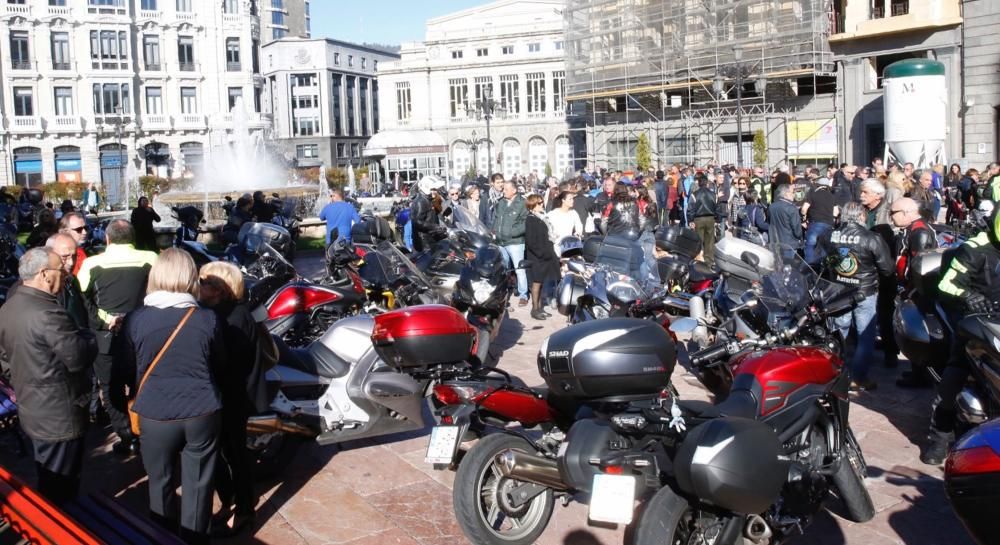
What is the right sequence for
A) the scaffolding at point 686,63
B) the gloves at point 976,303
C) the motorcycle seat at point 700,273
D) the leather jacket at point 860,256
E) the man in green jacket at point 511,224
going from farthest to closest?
the scaffolding at point 686,63
the man in green jacket at point 511,224
the motorcycle seat at point 700,273
the leather jacket at point 860,256
the gloves at point 976,303

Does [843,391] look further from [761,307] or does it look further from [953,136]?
[953,136]

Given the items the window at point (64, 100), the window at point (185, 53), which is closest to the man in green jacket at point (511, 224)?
the window at point (64, 100)

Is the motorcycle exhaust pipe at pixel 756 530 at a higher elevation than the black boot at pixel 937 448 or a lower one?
higher

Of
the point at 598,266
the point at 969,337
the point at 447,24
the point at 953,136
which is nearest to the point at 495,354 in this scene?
the point at 598,266

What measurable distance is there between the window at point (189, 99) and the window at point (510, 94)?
21.2 metres

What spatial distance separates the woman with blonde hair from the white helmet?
339 inches

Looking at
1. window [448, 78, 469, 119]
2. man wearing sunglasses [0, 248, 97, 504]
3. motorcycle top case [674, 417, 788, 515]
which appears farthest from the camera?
window [448, 78, 469, 119]

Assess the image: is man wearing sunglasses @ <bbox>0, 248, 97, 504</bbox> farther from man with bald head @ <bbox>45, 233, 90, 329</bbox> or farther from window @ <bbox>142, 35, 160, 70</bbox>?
window @ <bbox>142, 35, 160, 70</bbox>

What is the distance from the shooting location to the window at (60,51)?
6028 centimetres

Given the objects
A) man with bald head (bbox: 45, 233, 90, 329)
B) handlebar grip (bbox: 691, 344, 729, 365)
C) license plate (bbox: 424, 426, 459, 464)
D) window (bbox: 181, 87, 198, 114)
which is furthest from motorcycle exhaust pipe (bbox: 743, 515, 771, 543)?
window (bbox: 181, 87, 198, 114)

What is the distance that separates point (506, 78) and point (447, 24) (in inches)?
326

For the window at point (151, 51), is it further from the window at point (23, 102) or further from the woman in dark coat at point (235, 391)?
the woman in dark coat at point (235, 391)

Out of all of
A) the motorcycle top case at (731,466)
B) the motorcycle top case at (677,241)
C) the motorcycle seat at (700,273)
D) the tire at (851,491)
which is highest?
the motorcycle top case at (677,241)

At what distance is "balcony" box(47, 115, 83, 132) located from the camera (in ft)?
194
